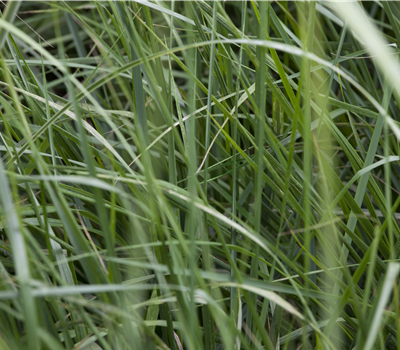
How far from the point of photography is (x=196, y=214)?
46cm

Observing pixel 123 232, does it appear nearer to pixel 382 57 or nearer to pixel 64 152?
pixel 64 152

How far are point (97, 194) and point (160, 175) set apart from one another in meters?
0.38

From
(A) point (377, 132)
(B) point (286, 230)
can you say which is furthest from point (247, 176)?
(A) point (377, 132)

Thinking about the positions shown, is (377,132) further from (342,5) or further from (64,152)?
(64,152)

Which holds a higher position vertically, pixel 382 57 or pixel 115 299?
→ pixel 382 57

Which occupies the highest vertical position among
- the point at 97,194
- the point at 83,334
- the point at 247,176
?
the point at 97,194

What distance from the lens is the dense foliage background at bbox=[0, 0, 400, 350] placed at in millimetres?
307

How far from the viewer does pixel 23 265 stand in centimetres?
26

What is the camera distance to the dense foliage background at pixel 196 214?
307mm

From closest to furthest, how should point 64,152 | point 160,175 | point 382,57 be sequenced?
point 382,57, point 64,152, point 160,175

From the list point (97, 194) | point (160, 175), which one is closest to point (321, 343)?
point (97, 194)

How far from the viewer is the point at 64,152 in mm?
563

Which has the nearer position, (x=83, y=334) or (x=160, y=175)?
(x=83, y=334)

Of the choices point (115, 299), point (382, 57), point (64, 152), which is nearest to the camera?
point (382, 57)
